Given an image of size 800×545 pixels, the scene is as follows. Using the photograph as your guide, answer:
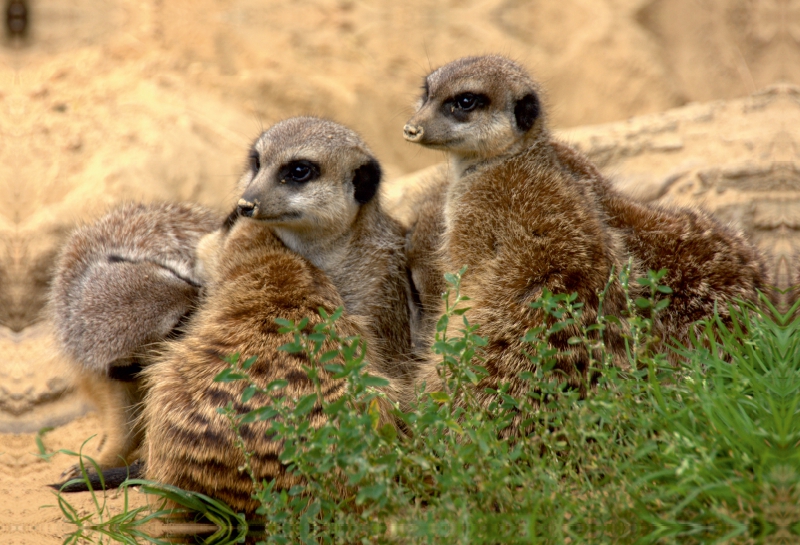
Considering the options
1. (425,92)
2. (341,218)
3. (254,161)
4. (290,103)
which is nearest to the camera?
(341,218)

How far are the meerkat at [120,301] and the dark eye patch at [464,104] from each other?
4.62 feet

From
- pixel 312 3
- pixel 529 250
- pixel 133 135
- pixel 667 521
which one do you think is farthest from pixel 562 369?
pixel 312 3

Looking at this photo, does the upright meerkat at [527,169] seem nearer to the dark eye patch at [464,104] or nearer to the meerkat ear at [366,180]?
the dark eye patch at [464,104]

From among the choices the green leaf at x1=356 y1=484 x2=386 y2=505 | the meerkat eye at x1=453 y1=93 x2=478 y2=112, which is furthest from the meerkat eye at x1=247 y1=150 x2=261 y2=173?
the green leaf at x1=356 y1=484 x2=386 y2=505

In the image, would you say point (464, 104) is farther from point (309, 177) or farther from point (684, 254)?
point (684, 254)

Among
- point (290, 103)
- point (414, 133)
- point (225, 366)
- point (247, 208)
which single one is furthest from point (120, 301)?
point (290, 103)

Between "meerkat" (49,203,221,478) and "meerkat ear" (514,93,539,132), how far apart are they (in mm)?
1656

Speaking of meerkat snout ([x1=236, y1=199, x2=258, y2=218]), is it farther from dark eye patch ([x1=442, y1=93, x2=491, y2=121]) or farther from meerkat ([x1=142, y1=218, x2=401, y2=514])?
dark eye patch ([x1=442, y1=93, x2=491, y2=121])

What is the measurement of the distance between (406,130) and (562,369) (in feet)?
4.12

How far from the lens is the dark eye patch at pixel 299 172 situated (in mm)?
3855

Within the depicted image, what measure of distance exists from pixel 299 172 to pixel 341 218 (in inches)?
11.5

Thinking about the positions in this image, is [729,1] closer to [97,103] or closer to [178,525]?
[97,103]

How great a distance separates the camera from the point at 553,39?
8805 mm

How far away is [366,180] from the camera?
408cm
